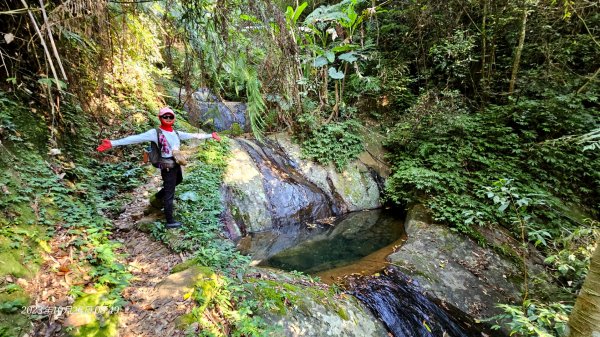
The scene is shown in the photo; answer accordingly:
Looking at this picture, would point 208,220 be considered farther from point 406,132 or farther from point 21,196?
point 406,132

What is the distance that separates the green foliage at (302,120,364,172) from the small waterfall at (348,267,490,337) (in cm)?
395

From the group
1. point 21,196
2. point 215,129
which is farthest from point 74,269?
point 215,129

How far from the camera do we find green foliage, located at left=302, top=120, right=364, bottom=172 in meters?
7.97

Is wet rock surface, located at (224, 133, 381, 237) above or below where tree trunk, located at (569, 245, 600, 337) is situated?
below

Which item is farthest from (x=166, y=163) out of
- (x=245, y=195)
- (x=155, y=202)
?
(x=245, y=195)

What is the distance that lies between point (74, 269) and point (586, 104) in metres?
10.7

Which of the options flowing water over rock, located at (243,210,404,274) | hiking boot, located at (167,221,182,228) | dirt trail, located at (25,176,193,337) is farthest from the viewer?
flowing water over rock, located at (243,210,404,274)

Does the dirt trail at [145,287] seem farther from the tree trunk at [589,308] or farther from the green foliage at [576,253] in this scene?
the green foliage at [576,253]

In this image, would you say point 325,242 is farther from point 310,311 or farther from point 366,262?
point 310,311

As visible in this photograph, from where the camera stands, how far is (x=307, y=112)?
8148 millimetres

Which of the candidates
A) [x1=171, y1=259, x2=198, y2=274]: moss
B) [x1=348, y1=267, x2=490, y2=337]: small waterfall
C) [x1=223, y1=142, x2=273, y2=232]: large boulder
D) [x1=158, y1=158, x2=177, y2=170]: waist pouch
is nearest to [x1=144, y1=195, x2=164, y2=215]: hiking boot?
[x1=158, y1=158, x2=177, y2=170]: waist pouch

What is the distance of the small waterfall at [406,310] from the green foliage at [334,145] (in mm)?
3945

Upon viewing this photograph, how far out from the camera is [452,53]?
8008mm

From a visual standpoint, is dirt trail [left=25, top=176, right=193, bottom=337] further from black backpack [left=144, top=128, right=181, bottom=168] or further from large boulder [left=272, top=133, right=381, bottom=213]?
large boulder [left=272, top=133, right=381, bottom=213]
